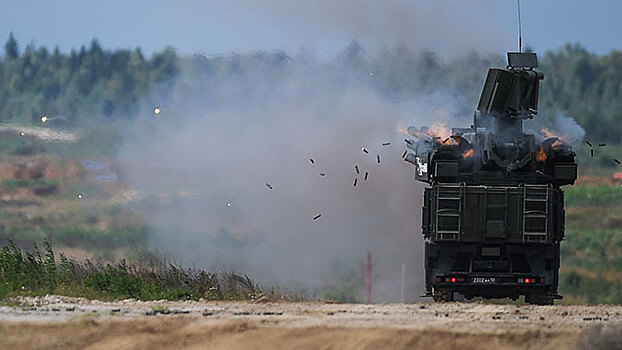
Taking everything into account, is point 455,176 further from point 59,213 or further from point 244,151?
point 59,213

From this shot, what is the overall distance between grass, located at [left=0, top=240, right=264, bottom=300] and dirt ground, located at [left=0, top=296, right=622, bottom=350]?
3035mm

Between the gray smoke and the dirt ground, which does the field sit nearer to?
the gray smoke

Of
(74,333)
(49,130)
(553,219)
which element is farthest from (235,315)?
(49,130)

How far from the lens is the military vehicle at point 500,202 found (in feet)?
94.0

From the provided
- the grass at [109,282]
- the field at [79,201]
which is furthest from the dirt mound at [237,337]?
the field at [79,201]

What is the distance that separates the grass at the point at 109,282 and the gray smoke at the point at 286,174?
7.17 m

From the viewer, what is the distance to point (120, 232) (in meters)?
40.6

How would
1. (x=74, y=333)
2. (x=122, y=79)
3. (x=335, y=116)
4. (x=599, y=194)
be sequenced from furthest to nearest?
(x=122, y=79)
(x=335, y=116)
(x=599, y=194)
(x=74, y=333)

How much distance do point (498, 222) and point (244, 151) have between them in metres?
14.6

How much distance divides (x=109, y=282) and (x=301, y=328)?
8608mm

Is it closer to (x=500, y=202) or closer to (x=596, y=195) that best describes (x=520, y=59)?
(x=500, y=202)

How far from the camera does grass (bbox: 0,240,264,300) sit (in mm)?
28516

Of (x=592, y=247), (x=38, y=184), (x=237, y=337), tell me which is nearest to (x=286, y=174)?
(x=38, y=184)

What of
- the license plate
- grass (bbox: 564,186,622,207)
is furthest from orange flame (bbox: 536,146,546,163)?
grass (bbox: 564,186,622,207)
